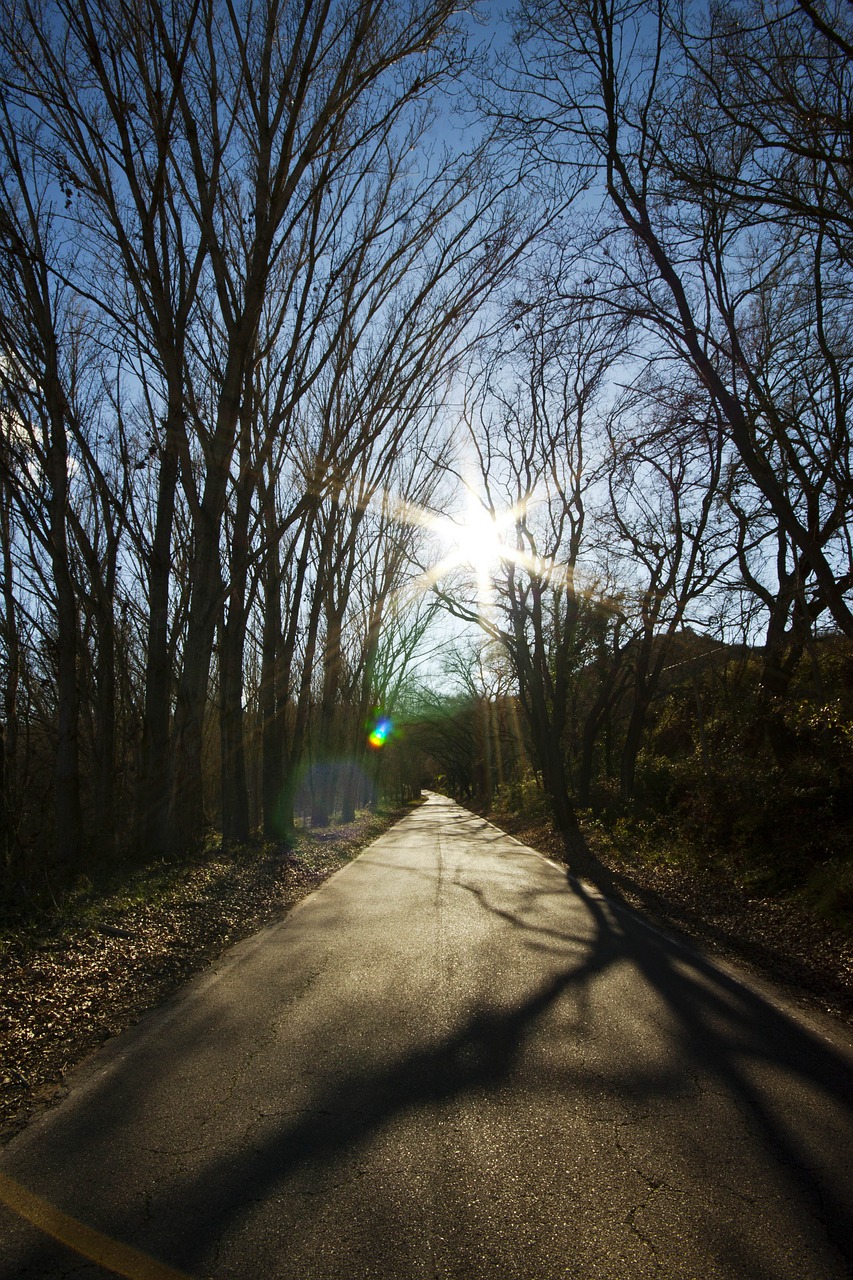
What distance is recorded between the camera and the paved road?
2.58m

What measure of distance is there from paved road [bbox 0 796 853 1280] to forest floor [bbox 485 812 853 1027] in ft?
2.13

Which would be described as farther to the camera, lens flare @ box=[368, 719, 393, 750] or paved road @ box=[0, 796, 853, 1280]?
lens flare @ box=[368, 719, 393, 750]

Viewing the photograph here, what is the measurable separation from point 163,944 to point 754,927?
5.85 m

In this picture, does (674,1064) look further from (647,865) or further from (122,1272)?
(647,865)

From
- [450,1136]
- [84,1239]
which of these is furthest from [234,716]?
[84,1239]

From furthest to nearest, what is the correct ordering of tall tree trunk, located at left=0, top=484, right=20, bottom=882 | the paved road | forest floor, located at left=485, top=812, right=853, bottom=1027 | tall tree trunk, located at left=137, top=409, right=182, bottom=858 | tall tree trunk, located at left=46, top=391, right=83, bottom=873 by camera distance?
1. tall tree trunk, located at left=137, top=409, right=182, bottom=858
2. tall tree trunk, located at left=46, top=391, right=83, bottom=873
3. tall tree trunk, located at left=0, top=484, right=20, bottom=882
4. forest floor, located at left=485, top=812, right=853, bottom=1027
5. the paved road

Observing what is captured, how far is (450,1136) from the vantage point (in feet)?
11.0

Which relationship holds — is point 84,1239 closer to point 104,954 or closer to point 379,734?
point 104,954

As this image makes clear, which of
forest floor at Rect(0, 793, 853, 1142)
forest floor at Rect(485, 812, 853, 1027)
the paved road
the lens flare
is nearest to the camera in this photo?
the paved road

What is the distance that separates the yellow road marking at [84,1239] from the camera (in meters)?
2.45

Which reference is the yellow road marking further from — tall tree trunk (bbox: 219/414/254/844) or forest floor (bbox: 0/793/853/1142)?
tall tree trunk (bbox: 219/414/254/844)

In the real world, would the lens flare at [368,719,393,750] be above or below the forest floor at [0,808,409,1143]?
above

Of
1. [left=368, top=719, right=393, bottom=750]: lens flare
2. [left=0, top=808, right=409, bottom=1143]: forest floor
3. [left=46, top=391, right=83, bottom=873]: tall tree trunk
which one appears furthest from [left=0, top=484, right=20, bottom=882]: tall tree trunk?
[left=368, top=719, right=393, bottom=750]: lens flare

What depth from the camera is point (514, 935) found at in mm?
7477
